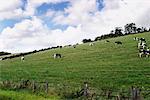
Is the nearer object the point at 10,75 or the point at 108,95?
the point at 108,95

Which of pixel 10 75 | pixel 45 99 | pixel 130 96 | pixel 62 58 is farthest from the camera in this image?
pixel 62 58

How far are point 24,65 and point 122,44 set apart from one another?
1998 cm

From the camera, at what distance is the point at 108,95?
38812 millimetres

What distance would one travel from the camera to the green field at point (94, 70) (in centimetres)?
5095

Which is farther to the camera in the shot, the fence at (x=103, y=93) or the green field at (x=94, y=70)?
the green field at (x=94, y=70)

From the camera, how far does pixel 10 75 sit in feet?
251

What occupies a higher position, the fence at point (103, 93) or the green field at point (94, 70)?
the green field at point (94, 70)

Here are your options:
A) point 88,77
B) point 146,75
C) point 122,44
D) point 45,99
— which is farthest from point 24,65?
point 45,99

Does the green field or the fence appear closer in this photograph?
the fence

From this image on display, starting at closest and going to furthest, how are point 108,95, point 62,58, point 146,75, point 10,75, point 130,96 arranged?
point 130,96
point 108,95
point 146,75
point 10,75
point 62,58

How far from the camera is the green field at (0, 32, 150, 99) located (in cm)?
5095

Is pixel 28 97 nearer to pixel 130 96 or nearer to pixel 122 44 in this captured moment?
pixel 130 96

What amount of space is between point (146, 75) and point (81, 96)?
11150 mm

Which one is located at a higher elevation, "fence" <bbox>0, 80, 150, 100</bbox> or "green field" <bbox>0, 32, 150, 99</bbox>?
"green field" <bbox>0, 32, 150, 99</bbox>
